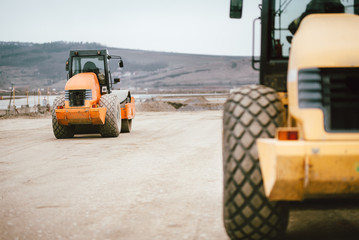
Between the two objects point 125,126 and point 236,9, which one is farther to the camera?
point 125,126

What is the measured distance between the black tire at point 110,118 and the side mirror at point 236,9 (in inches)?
375

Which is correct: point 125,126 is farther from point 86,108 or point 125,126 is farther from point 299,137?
point 299,137

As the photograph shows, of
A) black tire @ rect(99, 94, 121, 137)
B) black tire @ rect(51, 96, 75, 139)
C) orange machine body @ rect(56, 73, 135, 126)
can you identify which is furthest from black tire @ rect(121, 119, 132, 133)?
black tire @ rect(51, 96, 75, 139)

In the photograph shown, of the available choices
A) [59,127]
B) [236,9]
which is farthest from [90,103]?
[236,9]

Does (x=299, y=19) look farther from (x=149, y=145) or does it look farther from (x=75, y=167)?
(x=149, y=145)

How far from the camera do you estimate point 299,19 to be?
16.5ft

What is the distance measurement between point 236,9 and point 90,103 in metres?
10.3

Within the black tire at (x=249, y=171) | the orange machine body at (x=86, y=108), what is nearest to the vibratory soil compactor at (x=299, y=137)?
the black tire at (x=249, y=171)

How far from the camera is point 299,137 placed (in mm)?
3516

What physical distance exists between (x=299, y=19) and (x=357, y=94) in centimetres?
175

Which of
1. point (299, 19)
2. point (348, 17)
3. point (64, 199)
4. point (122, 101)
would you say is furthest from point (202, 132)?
point (348, 17)

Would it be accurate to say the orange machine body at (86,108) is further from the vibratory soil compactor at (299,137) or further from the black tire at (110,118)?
the vibratory soil compactor at (299,137)

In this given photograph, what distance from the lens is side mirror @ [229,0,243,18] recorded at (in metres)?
5.32

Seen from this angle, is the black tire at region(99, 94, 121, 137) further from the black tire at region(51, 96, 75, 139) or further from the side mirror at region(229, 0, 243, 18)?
the side mirror at region(229, 0, 243, 18)
